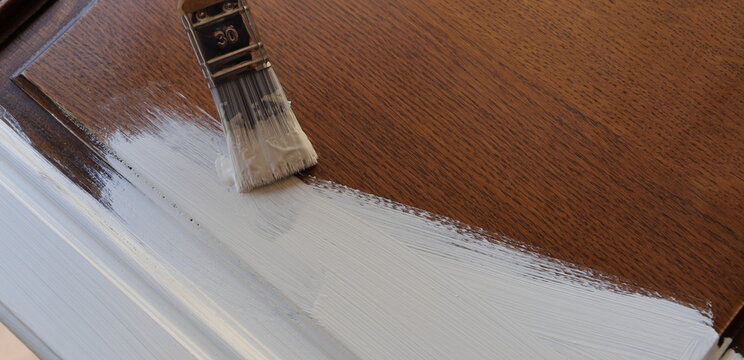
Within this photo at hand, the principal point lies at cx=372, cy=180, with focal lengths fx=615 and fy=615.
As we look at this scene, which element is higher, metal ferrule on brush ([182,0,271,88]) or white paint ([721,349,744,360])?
metal ferrule on brush ([182,0,271,88])

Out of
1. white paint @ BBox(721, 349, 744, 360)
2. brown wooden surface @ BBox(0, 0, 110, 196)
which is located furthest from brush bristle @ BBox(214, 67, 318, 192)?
white paint @ BBox(721, 349, 744, 360)

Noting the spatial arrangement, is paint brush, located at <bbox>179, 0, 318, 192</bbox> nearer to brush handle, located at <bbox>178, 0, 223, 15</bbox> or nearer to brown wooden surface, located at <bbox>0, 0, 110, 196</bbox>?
brush handle, located at <bbox>178, 0, 223, 15</bbox>

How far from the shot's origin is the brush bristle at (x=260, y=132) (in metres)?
0.66

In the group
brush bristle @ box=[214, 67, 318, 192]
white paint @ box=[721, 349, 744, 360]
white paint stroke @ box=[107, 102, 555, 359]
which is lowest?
white paint stroke @ box=[107, 102, 555, 359]

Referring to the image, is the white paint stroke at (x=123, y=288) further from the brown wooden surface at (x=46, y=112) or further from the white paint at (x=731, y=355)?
the white paint at (x=731, y=355)

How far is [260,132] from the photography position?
2.19 ft

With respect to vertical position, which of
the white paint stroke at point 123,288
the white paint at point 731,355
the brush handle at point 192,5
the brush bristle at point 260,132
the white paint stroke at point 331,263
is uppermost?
the brush handle at point 192,5

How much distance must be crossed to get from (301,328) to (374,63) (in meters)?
0.31

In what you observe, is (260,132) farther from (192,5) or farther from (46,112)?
(46,112)

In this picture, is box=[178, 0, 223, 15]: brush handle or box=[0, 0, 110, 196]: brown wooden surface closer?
box=[178, 0, 223, 15]: brush handle

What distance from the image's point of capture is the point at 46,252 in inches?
25.7

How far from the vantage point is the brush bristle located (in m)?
0.66

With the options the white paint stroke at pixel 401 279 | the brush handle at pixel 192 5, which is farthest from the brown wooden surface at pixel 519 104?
the brush handle at pixel 192 5

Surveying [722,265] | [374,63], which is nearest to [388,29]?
[374,63]
